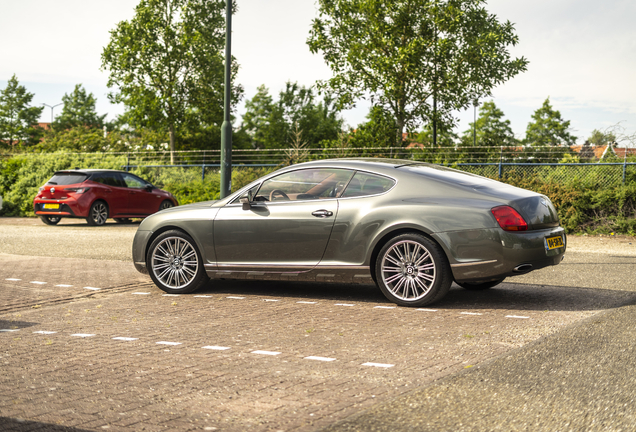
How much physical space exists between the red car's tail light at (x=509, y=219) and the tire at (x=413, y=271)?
0.60 metres

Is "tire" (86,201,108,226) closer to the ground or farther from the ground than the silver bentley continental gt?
closer to the ground

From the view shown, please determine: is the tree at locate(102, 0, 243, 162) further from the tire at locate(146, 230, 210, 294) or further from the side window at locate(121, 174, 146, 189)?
the tire at locate(146, 230, 210, 294)

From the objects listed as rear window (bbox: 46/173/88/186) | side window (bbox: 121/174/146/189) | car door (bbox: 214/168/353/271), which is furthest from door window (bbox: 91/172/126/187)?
car door (bbox: 214/168/353/271)

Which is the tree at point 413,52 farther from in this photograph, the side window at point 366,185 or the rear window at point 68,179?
the side window at point 366,185

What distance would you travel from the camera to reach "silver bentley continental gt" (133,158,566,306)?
238 inches

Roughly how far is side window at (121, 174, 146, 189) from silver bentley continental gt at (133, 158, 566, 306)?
11711 millimetres

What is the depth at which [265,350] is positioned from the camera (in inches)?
185

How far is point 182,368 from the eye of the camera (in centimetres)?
423

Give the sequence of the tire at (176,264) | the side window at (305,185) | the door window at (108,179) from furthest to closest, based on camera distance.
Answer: the door window at (108,179)
the tire at (176,264)
the side window at (305,185)

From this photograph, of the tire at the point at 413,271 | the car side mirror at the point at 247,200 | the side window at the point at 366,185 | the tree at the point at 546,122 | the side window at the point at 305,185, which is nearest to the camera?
the tire at the point at 413,271

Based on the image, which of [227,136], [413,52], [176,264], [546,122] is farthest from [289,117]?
[176,264]

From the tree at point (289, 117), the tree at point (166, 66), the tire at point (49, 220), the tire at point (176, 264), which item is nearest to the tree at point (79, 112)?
the tree at point (289, 117)

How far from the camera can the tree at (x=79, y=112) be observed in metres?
80.5

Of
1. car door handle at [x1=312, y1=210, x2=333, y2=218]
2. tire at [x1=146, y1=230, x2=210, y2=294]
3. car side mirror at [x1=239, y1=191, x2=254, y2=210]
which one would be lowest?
tire at [x1=146, y1=230, x2=210, y2=294]
